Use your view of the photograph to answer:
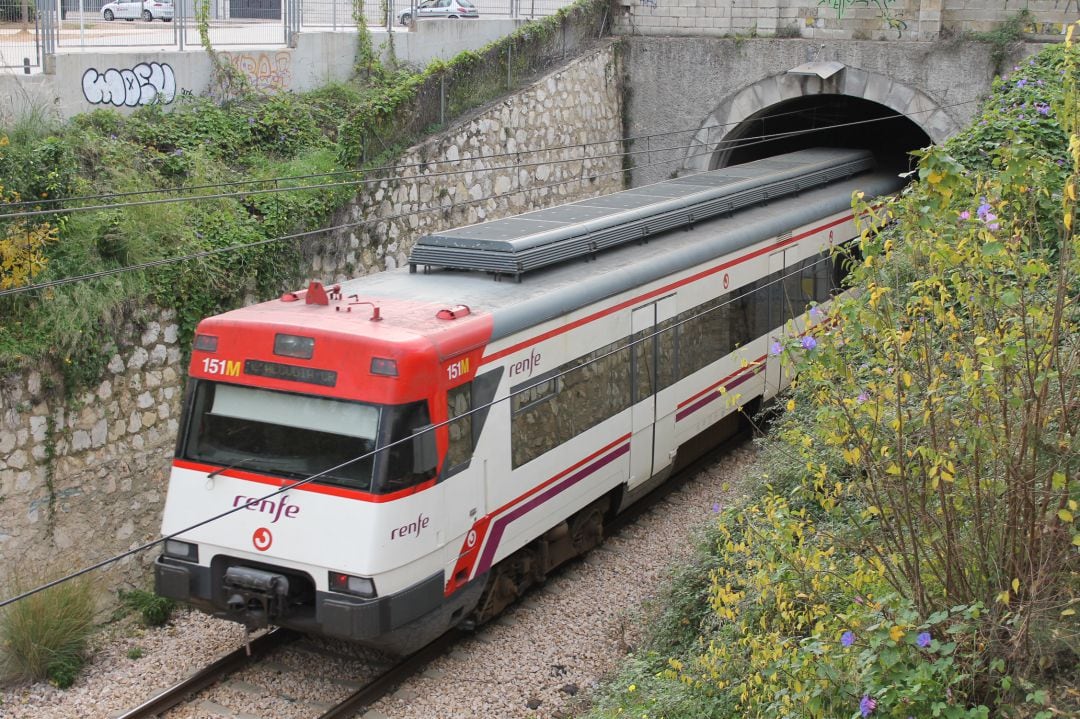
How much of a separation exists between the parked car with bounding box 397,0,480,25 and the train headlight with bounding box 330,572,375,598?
12.2 m

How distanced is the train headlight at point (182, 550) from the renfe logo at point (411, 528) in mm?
1541

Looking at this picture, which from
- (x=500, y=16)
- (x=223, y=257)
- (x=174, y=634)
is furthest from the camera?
(x=500, y=16)

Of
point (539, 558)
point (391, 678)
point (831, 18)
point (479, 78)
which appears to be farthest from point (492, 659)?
point (831, 18)

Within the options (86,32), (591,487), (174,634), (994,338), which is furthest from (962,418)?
(86,32)

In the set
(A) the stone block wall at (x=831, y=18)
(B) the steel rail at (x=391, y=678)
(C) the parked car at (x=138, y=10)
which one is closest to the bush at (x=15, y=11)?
(C) the parked car at (x=138, y=10)

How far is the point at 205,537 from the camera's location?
8.12m

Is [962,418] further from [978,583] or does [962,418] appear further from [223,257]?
[223,257]

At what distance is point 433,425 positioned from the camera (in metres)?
7.83

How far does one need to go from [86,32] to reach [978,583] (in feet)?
37.6

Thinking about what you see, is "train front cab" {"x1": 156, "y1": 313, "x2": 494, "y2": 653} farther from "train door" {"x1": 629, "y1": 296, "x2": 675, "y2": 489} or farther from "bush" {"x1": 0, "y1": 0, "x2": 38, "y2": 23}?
"bush" {"x1": 0, "y1": 0, "x2": 38, "y2": 23}

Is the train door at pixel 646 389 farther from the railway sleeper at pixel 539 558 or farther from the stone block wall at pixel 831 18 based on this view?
the stone block wall at pixel 831 18

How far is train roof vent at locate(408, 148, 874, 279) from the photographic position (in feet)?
31.4

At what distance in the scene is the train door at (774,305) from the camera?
13.1 meters

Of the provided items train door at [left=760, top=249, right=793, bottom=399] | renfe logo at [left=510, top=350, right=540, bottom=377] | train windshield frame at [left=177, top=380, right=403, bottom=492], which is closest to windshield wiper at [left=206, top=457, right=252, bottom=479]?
train windshield frame at [left=177, top=380, right=403, bottom=492]
